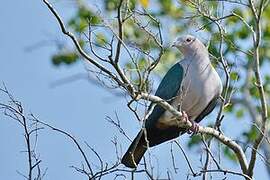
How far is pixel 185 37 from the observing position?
7086 mm

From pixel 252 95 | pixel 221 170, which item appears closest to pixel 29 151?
pixel 221 170

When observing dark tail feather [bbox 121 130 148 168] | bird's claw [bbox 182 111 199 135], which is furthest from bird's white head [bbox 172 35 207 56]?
dark tail feather [bbox 121 130 148 168]

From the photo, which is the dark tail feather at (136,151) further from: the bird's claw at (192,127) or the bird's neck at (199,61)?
the bird's neck at (199,61)

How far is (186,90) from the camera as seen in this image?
22.5 feet

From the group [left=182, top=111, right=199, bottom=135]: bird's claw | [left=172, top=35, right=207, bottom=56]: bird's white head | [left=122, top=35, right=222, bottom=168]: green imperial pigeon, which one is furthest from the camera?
[left=172, top=35, right=207, bottom=56]: bird's white head

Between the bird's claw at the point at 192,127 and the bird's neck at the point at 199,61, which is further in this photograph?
the bird's neck at the point at 199,61

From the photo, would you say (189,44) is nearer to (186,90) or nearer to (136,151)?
(186,90)

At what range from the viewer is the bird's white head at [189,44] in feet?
23.2

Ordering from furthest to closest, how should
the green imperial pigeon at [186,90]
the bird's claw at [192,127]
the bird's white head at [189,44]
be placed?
the bird's white head at [189,44] < the green imperial pigeon at [186,90] < the bird's claw at [192,127]

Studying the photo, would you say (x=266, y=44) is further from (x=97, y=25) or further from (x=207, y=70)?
(x=97, y=25)

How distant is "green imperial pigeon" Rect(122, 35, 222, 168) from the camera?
6910 millimetres

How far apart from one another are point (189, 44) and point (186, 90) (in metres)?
0.42

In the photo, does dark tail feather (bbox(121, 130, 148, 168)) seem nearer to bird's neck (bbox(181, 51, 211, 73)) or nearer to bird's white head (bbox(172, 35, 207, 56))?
bird's neck (bbox(181, 51, 211, 73))

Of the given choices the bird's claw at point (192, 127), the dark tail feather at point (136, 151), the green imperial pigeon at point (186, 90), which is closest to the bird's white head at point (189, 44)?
the green imperial pigeon at point (186, 90)
